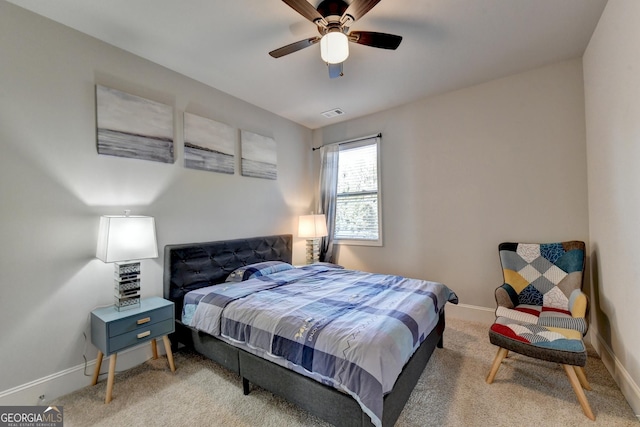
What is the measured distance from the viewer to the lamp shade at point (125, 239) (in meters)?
2.01

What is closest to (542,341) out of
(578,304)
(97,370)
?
(578,304)

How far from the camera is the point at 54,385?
77.0 inches

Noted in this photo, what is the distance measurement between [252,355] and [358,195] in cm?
278

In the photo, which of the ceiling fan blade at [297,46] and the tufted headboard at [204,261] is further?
the tufted headboard at [204,261]

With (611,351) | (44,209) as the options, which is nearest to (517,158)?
(611,351)

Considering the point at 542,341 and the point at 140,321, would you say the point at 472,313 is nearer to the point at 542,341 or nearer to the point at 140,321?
the point at 542,341

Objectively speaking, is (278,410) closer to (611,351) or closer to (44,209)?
(44,209)

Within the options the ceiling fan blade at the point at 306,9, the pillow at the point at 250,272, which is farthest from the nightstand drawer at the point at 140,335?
the ceiling fan blade at the point at 306,9

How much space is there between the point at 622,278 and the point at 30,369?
4269 millimetres

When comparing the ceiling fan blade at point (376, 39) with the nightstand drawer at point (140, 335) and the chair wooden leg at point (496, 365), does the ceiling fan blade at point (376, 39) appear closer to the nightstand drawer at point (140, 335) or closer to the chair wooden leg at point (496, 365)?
the chair wooden leg at point (496, 365)

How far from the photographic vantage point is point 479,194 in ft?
10.3

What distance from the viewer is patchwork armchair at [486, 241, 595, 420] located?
1733 mm

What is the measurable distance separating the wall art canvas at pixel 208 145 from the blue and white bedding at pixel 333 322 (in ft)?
4.52

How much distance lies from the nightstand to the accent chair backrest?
10.0ft
